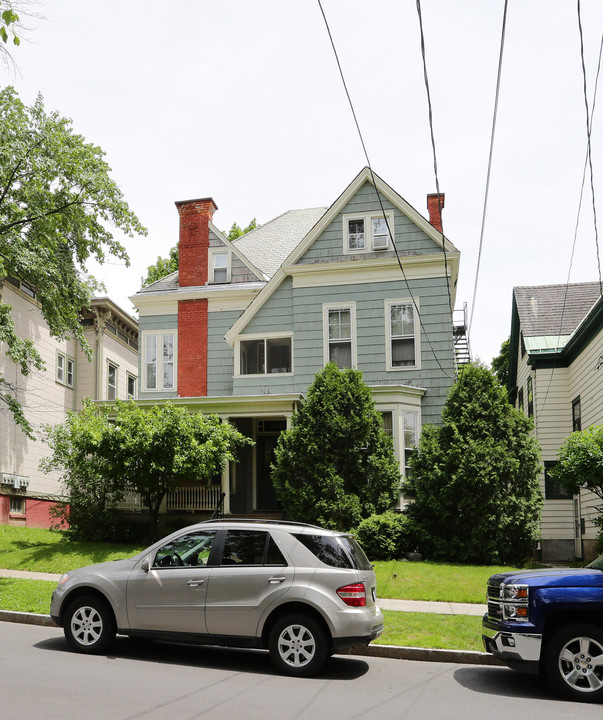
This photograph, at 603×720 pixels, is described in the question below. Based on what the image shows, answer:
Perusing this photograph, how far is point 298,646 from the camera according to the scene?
26.9 feet

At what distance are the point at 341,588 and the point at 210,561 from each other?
5.23 ft

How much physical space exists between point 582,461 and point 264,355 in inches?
418

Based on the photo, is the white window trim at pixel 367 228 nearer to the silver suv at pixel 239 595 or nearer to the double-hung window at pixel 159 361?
the double-hung window at pixel 159 361

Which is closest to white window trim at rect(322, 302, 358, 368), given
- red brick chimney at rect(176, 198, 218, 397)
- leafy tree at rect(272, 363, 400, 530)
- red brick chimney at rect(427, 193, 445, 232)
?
leafy tree at rect(272, 363, 400, 530)

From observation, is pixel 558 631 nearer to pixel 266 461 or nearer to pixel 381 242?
pixel 266 461

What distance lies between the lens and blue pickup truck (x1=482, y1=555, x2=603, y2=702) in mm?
7480

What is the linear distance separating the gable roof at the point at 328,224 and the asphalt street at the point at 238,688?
45.8 feet

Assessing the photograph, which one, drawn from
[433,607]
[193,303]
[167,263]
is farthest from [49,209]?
[167,263]

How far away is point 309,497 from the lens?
17.6m

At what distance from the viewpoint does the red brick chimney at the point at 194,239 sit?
24.5 metres

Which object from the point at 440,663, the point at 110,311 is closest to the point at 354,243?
the point at 110,311

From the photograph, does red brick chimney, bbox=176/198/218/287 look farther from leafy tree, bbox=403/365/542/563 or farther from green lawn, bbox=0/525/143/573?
leafy tree, bbox=403/365/542/563

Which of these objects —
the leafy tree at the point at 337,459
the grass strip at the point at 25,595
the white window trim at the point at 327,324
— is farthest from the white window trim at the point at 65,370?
the grass strip at the point at 25,595

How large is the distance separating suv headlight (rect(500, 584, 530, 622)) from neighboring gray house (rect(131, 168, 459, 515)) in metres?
12.1
